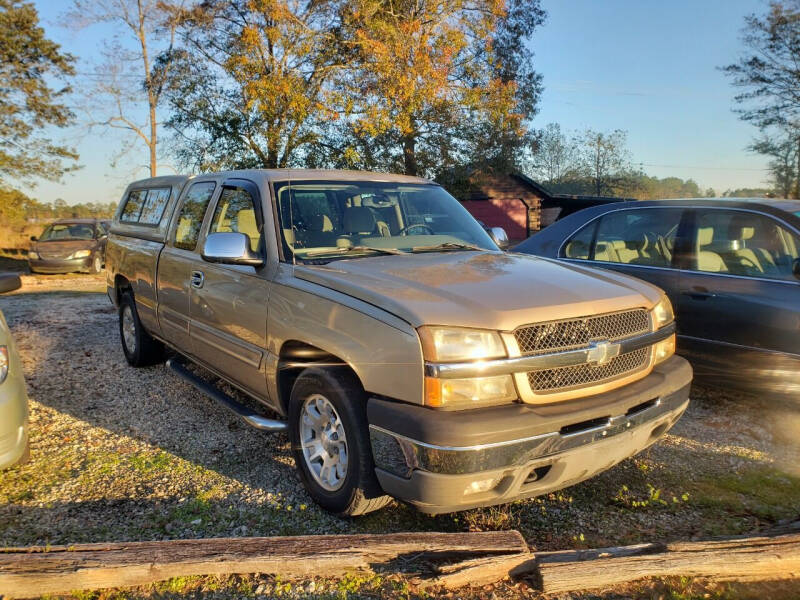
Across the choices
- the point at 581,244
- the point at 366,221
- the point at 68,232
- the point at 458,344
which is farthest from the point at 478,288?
the point at 68,232

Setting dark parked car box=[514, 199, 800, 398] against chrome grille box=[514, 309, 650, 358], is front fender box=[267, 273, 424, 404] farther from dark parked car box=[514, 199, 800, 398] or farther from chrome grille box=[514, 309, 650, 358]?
dark parked car box=[514, 199, 800, 398]

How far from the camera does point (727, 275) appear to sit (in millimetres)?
4590

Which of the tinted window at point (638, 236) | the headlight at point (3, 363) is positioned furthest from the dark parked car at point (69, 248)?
the tinted window at point (638, 236)

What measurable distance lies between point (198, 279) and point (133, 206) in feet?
8.12

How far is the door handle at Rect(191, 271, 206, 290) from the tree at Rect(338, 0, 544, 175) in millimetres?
17069

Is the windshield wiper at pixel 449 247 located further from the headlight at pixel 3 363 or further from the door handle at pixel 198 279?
the headlight at pixel 3 363

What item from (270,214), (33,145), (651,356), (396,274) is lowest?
(651,356)

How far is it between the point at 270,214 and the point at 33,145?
2846 centimetres

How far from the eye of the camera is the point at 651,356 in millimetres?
3270

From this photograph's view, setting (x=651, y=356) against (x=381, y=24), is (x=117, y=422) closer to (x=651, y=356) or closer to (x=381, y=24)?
(x=651, y=356)

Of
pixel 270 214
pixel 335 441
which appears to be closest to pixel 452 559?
pixel 335 441

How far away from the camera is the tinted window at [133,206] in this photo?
20.1 feet

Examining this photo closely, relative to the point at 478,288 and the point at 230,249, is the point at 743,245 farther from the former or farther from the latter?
the point at 230,249

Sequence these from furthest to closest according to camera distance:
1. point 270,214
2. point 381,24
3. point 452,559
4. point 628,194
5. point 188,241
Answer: point 628,194
point 381,24
point 188,241
point 270,214
point 452,559
